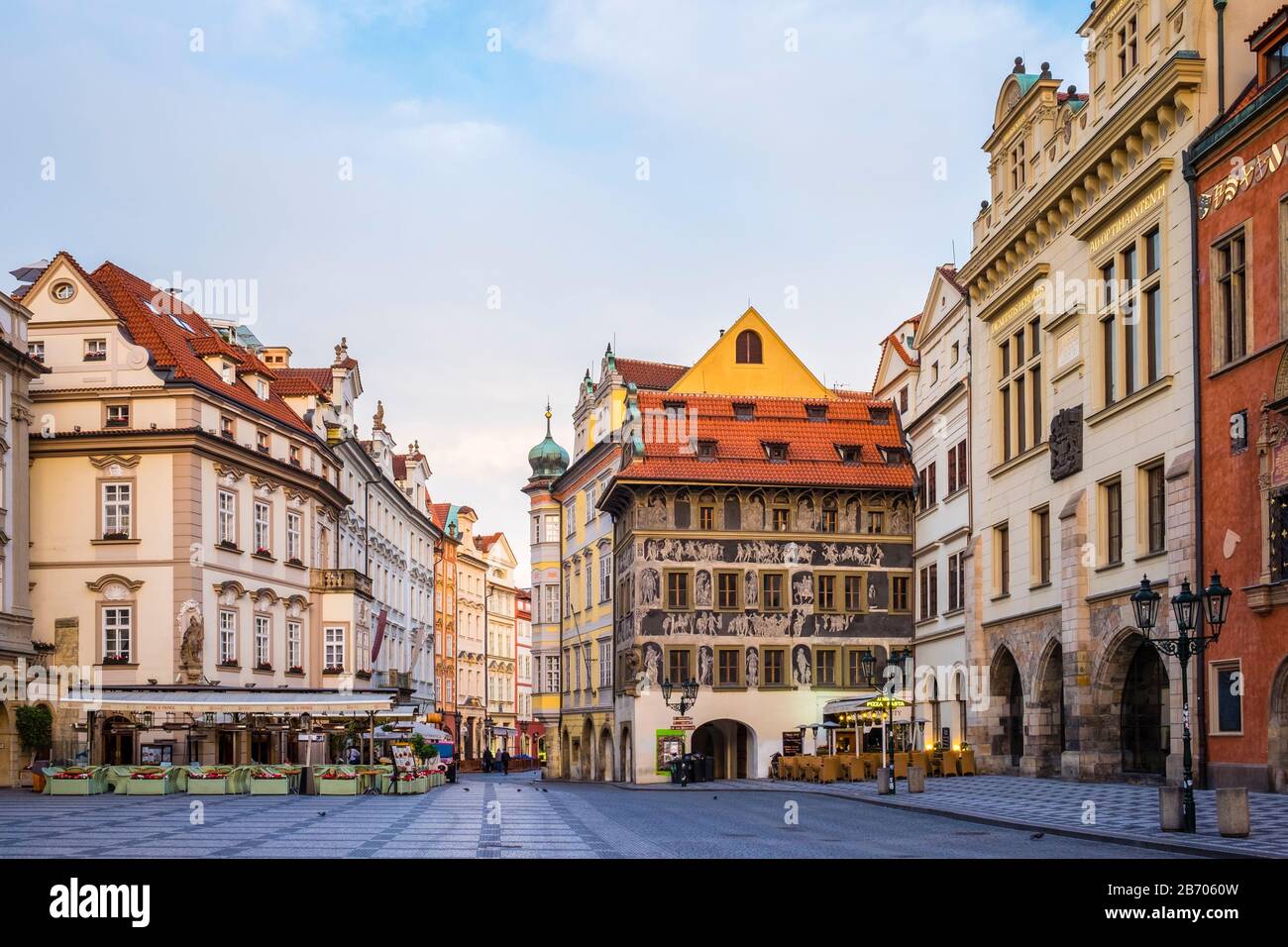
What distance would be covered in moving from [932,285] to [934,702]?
13.4m

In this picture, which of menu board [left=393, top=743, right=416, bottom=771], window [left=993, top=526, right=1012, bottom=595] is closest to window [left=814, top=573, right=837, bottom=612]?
window [left=993, top=526, right=1012, bottom=595]

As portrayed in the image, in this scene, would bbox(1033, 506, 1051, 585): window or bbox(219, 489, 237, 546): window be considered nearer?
bbox(1033, 506, 1051, 585): window

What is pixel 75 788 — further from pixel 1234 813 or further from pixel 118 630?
pixel 1234 813

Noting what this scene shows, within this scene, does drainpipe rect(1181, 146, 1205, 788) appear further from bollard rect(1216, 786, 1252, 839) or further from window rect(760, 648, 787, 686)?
window rect(760, 648, 787, 686)

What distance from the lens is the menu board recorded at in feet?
142

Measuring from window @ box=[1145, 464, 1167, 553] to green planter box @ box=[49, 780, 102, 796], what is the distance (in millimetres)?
26669

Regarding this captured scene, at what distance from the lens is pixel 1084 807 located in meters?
26.0

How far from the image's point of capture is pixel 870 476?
6266cm

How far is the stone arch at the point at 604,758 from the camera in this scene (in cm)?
6750

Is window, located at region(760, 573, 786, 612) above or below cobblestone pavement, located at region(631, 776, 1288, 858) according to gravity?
above

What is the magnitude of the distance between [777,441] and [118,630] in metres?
24.9
